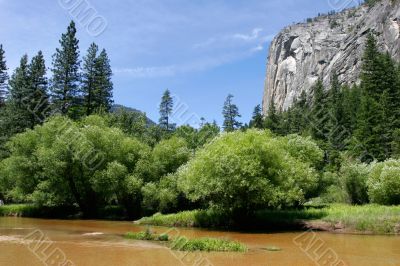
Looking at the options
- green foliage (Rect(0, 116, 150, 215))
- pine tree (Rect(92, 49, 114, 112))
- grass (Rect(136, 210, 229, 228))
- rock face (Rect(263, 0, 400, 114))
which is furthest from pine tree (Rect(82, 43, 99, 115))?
rock face (Rect(263, 0, 400, 114))

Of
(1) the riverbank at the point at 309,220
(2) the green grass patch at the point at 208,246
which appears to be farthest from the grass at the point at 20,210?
(2) the green grass patch at the point at 208,246

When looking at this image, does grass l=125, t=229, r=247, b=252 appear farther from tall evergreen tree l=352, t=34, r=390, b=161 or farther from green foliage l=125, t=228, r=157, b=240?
tall evergreen tree l=352, t=34, r=390, b=161

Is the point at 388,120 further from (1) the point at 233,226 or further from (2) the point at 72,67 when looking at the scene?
(2) the point at 72,67

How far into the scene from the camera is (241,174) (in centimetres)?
2931

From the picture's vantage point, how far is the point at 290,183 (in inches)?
1235

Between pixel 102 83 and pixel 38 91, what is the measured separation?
389 inches

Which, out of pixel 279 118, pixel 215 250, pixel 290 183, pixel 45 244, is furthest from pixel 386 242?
pixel 279 118

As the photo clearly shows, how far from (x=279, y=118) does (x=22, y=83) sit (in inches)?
2145

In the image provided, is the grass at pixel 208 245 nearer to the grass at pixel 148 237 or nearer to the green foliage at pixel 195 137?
the grass at pixel 148 237

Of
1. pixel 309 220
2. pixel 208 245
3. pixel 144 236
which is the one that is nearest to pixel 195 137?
pixel 309 220

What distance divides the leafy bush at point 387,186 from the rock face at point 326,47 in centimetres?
9064

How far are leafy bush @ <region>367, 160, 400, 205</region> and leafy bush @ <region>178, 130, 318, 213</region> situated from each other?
27.7 ft

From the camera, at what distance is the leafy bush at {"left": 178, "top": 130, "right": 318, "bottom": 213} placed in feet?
96.3

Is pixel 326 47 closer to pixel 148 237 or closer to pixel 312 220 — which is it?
pixel 312 220
